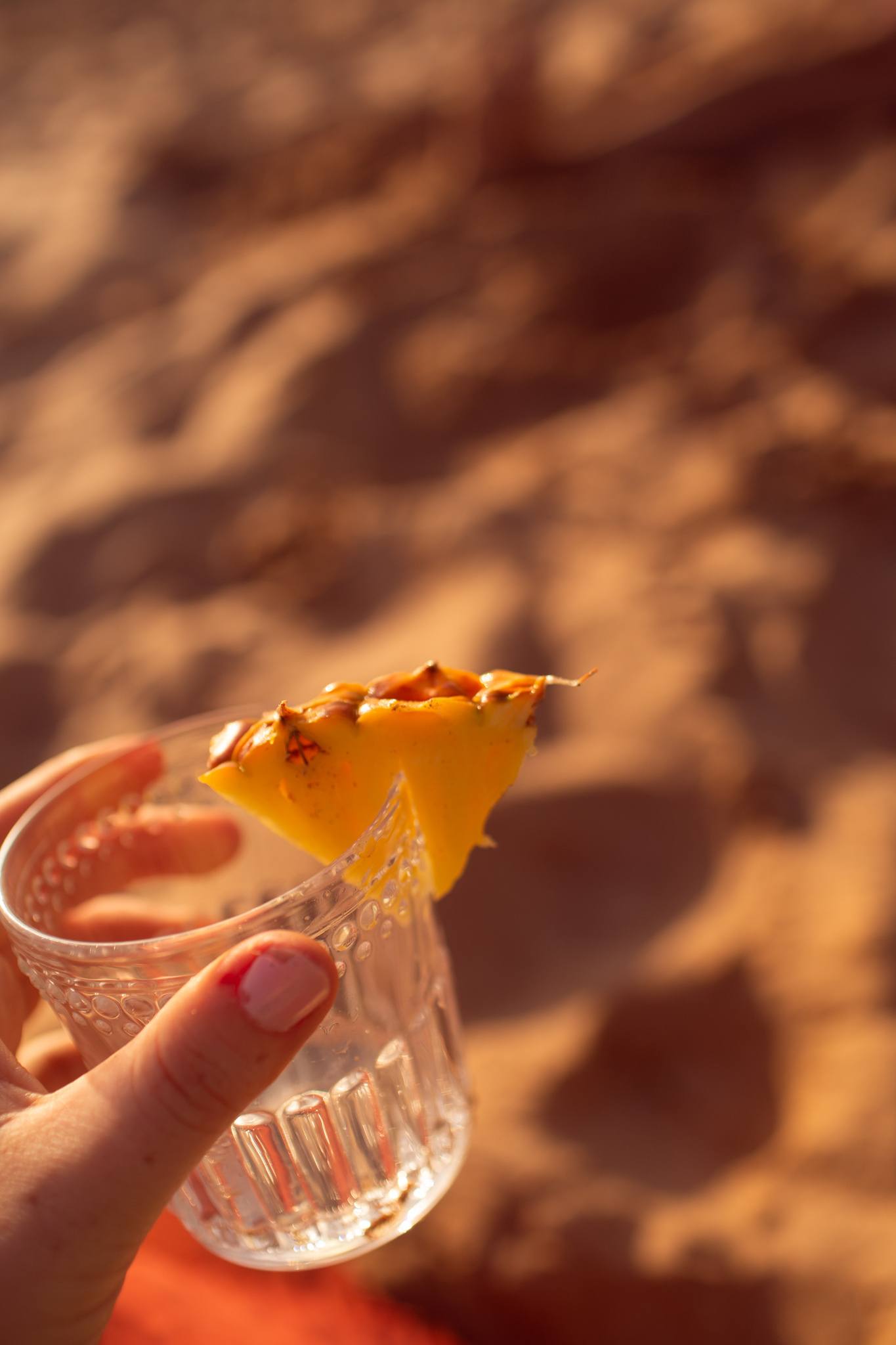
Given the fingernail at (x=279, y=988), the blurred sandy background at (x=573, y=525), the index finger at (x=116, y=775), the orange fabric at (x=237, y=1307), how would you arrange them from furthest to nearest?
the blurred sandy background at (x=573, y=525)
the orange fabric at (x=237, y=1307)
the index finger at (x=116, y=775)
the fingernail at (x=279, y=988)

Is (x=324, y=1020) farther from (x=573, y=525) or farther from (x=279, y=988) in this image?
(x=573, y=525)

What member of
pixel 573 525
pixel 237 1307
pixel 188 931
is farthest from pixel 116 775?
pixel 573 525

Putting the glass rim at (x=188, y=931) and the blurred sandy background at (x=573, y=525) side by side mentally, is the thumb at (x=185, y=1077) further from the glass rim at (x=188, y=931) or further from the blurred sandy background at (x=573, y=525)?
the blurred sandy background at (x=573, y=525)

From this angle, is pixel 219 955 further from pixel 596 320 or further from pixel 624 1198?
pixel 596 320

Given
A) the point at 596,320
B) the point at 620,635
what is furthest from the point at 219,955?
the point at 596,320

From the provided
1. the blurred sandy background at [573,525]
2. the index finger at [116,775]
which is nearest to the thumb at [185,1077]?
the index finger at [116,775]
